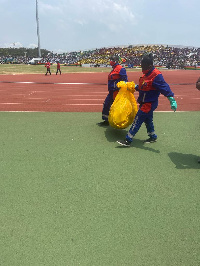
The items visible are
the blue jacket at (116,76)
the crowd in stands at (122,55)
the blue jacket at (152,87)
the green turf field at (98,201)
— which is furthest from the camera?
the crowd in stands at (122,55)

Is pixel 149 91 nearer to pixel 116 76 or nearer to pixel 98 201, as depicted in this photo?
pixel 116 76

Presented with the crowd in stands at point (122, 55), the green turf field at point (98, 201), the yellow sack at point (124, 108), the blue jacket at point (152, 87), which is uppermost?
the crowd in stands at point (122, 55)

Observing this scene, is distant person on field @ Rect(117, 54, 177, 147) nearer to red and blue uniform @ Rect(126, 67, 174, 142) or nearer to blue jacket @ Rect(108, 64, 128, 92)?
red and blue uniform @ Rect(126, 67, 174, 142)

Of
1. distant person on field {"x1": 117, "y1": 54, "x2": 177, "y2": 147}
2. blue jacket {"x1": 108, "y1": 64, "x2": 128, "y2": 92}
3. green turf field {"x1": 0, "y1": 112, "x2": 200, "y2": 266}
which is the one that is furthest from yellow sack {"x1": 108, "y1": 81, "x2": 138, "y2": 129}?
blue jacket {"x1": 108, "y1": 64, "x2": 128, "y2": 92}

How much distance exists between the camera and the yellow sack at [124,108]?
521 cm

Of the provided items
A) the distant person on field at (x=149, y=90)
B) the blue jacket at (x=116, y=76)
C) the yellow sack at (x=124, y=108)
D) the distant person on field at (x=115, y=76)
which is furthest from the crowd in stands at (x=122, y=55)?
the distant person on field at (x=149, y=90)

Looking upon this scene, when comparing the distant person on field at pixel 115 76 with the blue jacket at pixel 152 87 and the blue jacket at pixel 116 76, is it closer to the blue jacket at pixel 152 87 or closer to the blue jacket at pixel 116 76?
the blue jacket at pixel 116 76

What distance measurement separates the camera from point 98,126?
649 cm

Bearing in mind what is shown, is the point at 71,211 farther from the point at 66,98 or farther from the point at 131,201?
the point at 66,98

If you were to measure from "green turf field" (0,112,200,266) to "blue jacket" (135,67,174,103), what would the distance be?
992 mm

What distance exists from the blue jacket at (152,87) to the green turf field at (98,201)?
3.26ft

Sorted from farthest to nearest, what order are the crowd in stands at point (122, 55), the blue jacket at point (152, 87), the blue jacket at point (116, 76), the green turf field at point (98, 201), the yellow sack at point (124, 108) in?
the crowd in stands at point (122, 55)
the blue jacket at point (116, 76)
the yellow sack at point (124, 108)
the blue jacket at point (152, 87)
the green turf field at point (98, 201)

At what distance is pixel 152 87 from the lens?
182 inches

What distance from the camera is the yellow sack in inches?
205
